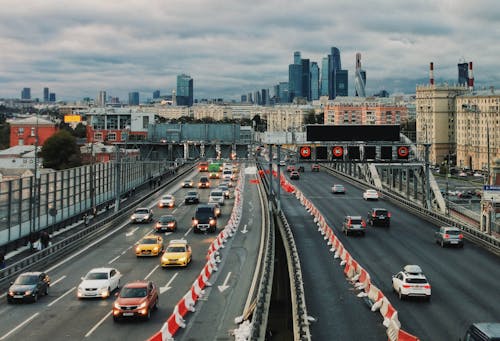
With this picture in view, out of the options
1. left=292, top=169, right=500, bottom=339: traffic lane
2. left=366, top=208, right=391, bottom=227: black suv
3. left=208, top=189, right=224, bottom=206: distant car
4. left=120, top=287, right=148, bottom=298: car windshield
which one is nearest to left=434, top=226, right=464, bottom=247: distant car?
left=292, top=169, right=500, bottom=339: traffic lane

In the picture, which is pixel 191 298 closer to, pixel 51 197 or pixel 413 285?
pixel 413 285

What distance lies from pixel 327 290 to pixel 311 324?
5.60 metres

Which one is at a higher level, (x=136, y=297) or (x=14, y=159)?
(x=14, y=159)

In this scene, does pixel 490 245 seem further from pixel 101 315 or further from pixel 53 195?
pixel 53 195

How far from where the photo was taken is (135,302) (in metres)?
22.1

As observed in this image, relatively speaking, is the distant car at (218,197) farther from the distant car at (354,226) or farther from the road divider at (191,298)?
the distant car at (354,226)

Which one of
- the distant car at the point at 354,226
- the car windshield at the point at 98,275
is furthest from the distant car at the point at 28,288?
the distant car at the point at 354,226

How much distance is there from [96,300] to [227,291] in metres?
5.71

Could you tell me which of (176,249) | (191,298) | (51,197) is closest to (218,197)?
(51,197)

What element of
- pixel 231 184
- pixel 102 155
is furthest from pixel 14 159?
pixel 231 184

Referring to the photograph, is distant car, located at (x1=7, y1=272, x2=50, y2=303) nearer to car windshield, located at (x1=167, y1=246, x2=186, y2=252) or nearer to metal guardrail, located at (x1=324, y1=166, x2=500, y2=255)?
car windshield, located at (x1=167, y1=246, x2=186, y2=252)

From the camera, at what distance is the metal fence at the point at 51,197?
36781 mm

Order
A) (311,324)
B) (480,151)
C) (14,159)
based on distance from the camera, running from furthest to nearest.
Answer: (480,151), (14,159), (311,324)

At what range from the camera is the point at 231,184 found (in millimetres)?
89438
